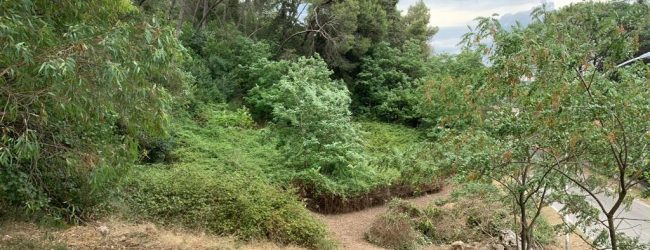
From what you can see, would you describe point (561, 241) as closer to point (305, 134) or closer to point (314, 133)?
point (314, 133)

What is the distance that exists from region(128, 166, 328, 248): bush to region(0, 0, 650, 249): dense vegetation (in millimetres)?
29

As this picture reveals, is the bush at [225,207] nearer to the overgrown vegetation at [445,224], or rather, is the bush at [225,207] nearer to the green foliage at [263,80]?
the overgrown vegetation at [445,224]

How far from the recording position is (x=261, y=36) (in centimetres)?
2430

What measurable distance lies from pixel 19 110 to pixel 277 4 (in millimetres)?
21085

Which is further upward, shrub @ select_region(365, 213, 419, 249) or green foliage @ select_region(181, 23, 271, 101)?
green foliage @ select_region(181, 23, 271, 101)

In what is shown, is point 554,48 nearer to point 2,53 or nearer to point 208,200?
point 2,53

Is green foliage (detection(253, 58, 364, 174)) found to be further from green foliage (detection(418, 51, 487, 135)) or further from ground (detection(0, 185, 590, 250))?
green foliage (detection(418, 51, 487, 135))

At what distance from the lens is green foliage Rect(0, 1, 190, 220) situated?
3256mm

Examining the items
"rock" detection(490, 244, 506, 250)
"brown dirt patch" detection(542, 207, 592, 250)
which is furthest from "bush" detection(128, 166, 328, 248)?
"brown dirt patch" detection(542, 207, 592, 250)

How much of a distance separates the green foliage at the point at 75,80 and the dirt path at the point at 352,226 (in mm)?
7193

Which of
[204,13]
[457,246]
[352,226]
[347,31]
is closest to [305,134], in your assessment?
[352,226]

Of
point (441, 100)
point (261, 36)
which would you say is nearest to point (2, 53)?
point (441, 100)

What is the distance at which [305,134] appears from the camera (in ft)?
46.7

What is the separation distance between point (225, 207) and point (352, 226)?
4.90m
